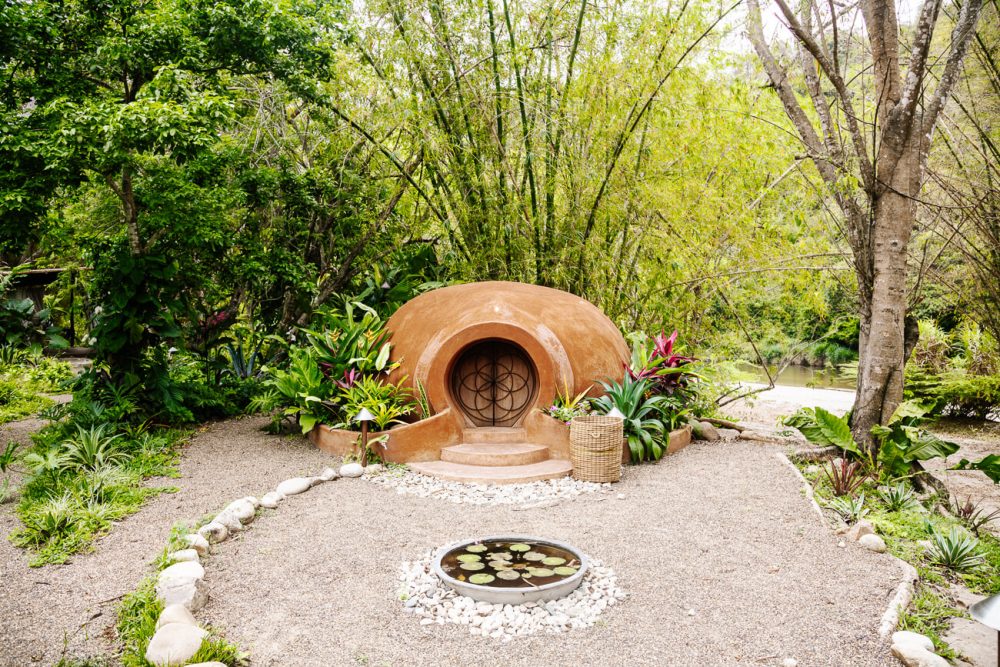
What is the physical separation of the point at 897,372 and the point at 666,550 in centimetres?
288

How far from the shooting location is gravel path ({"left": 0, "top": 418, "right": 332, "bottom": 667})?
2625 millimetres

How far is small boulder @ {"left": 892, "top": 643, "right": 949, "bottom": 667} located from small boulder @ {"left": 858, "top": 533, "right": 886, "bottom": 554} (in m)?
1.08

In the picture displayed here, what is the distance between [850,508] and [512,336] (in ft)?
8.84

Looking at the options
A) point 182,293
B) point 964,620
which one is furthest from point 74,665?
point 182,293

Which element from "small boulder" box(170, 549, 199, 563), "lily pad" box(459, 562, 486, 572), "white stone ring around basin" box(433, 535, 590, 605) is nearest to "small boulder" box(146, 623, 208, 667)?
"small boulder" box(170, 549, 199, 563)

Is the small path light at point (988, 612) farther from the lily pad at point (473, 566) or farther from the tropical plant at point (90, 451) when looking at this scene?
the tropical plant at point (90, 451)

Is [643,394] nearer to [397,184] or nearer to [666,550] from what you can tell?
[666,550]

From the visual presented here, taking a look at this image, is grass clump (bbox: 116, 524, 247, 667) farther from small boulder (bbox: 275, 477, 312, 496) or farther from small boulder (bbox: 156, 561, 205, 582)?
small boulder (bbox: 275, 477, 312, 496)

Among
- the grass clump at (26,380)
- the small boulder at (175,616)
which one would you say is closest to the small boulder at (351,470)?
the small boulder at (175,616)

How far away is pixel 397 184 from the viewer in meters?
7.59

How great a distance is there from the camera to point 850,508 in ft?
13.4

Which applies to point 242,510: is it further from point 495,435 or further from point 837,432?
point 837,432

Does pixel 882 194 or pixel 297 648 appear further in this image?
pixel 882 194

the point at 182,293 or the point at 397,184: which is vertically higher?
the point at 397,184
